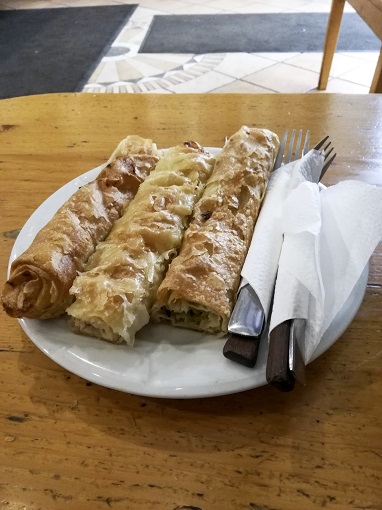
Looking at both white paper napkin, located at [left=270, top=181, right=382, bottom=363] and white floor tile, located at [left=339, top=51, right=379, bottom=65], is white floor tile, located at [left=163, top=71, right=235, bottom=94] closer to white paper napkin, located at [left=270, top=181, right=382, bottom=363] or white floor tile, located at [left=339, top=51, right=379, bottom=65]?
white floor tile, located at [left=339, top=51, right=379, bottom=65]

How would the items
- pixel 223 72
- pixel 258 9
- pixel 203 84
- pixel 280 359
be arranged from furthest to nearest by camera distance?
1. pixel 258 9
2. pixel 223 72
3. pixel 203 84
4. pixel 280 359

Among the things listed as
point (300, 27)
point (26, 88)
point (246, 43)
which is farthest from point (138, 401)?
point (300, 27)

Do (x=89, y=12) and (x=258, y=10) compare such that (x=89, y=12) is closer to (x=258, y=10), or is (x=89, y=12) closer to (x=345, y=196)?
(x=258, y=10)

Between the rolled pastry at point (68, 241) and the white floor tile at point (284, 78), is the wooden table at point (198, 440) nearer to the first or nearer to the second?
the rolled pastry at point (68, 241)

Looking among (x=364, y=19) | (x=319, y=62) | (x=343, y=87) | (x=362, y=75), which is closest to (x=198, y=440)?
(x=364, y=19)

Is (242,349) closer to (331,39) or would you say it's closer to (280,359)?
(280,359)

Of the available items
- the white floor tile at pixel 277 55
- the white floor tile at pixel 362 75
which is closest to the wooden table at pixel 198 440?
the white floor tile at pixel 362 75
